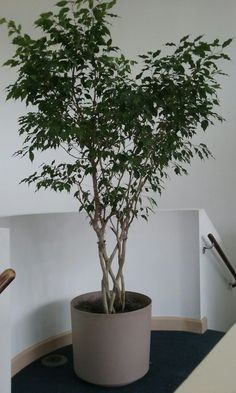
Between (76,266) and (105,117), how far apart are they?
1356 mm

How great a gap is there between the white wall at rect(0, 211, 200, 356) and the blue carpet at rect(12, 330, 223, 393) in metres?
0.20

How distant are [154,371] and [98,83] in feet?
6.12

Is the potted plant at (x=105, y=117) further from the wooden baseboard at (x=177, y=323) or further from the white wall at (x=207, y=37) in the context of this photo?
the white wall at (x=207, y=37)

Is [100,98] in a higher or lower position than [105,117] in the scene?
higher

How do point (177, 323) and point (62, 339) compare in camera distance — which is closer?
point (62, 339)

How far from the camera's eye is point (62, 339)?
9.04 feet

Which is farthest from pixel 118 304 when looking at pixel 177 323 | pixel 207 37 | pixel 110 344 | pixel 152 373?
pixel 207 37

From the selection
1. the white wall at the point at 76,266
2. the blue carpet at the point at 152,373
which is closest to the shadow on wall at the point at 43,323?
the white wall at the point at 76,266

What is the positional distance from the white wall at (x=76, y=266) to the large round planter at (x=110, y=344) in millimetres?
429

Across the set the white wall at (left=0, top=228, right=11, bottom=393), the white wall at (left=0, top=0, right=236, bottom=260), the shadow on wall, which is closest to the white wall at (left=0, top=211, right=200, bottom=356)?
the shadow on wall

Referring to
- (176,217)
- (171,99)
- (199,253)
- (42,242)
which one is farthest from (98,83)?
(199,253)

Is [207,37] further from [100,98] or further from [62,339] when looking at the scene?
[62,339]

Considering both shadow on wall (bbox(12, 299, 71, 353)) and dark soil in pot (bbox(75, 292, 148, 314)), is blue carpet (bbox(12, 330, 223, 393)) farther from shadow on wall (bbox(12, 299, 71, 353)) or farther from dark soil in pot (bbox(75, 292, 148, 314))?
dark soil in pot (bbox(75, 292, 148, 314))

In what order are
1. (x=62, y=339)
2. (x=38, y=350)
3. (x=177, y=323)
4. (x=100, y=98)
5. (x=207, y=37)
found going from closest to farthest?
(x=100, y=98)
(x=38, y=350)
(x=62, y=339)
(x=177, y=323)
(x=207, y=37)
